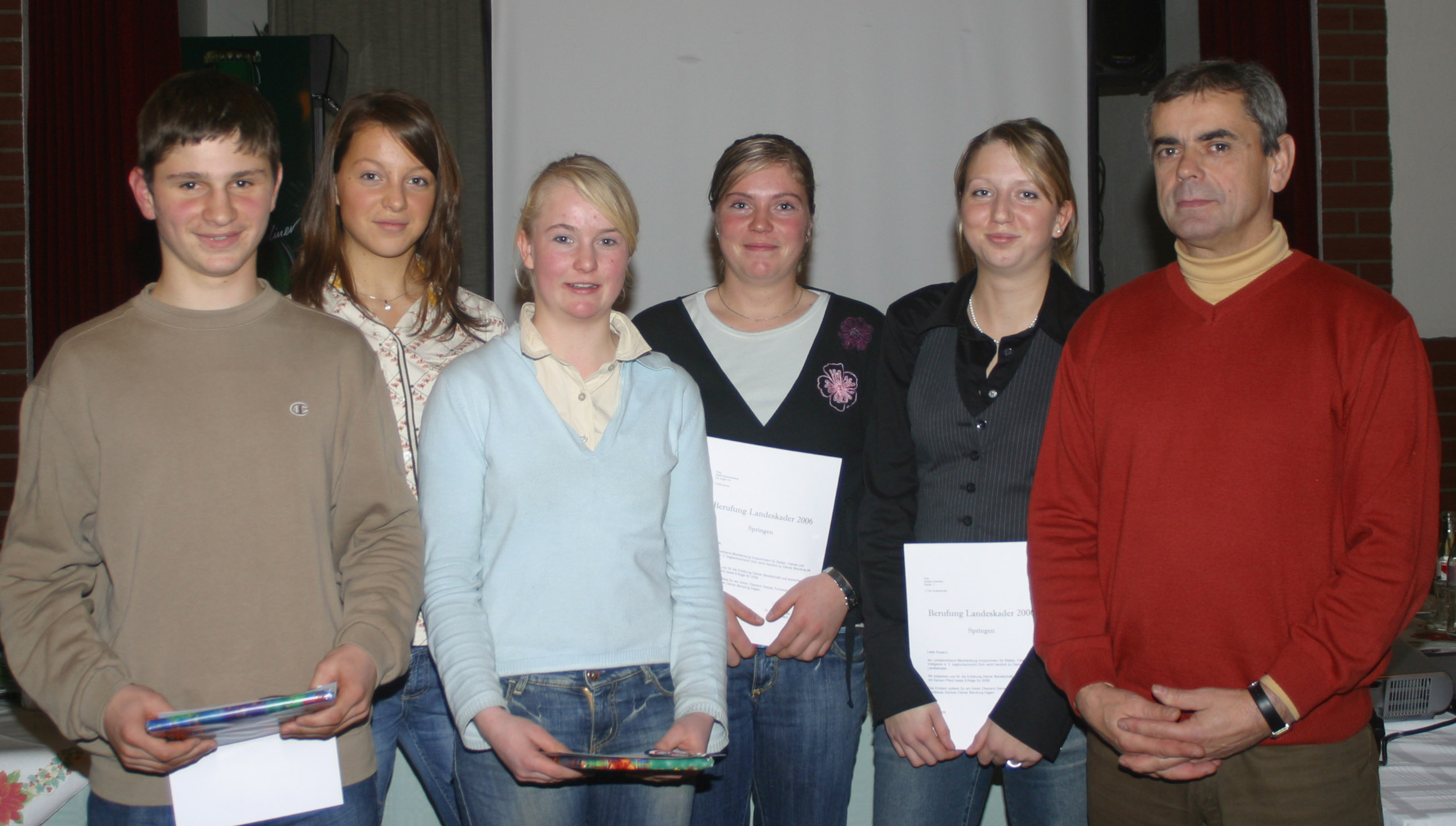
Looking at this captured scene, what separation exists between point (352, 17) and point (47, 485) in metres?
3.87

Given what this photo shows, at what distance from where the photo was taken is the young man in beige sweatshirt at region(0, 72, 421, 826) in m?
1.35

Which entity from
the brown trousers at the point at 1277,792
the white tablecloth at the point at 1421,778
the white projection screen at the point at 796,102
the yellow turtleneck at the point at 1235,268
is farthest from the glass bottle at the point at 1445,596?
the white projection screen at the point at 796,102

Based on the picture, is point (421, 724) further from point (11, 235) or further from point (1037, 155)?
point (11, 235)

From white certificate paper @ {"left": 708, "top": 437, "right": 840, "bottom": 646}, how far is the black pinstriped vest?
20 cm

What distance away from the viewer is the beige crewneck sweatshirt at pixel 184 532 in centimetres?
135

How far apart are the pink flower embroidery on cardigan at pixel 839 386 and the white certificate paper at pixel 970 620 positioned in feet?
1.18

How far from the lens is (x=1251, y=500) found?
1.43 metres

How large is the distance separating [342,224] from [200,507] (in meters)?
0.70

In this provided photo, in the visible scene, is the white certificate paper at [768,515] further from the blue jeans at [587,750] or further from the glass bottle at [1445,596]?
the glass bottle at [1445,596]

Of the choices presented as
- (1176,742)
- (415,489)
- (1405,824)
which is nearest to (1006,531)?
(1176,742)

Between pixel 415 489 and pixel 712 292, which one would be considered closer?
pixel 415 489

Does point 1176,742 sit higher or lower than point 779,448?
lower

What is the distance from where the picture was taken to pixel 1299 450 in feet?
4.66

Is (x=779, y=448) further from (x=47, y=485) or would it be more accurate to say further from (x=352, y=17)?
(x=352, y=17)
